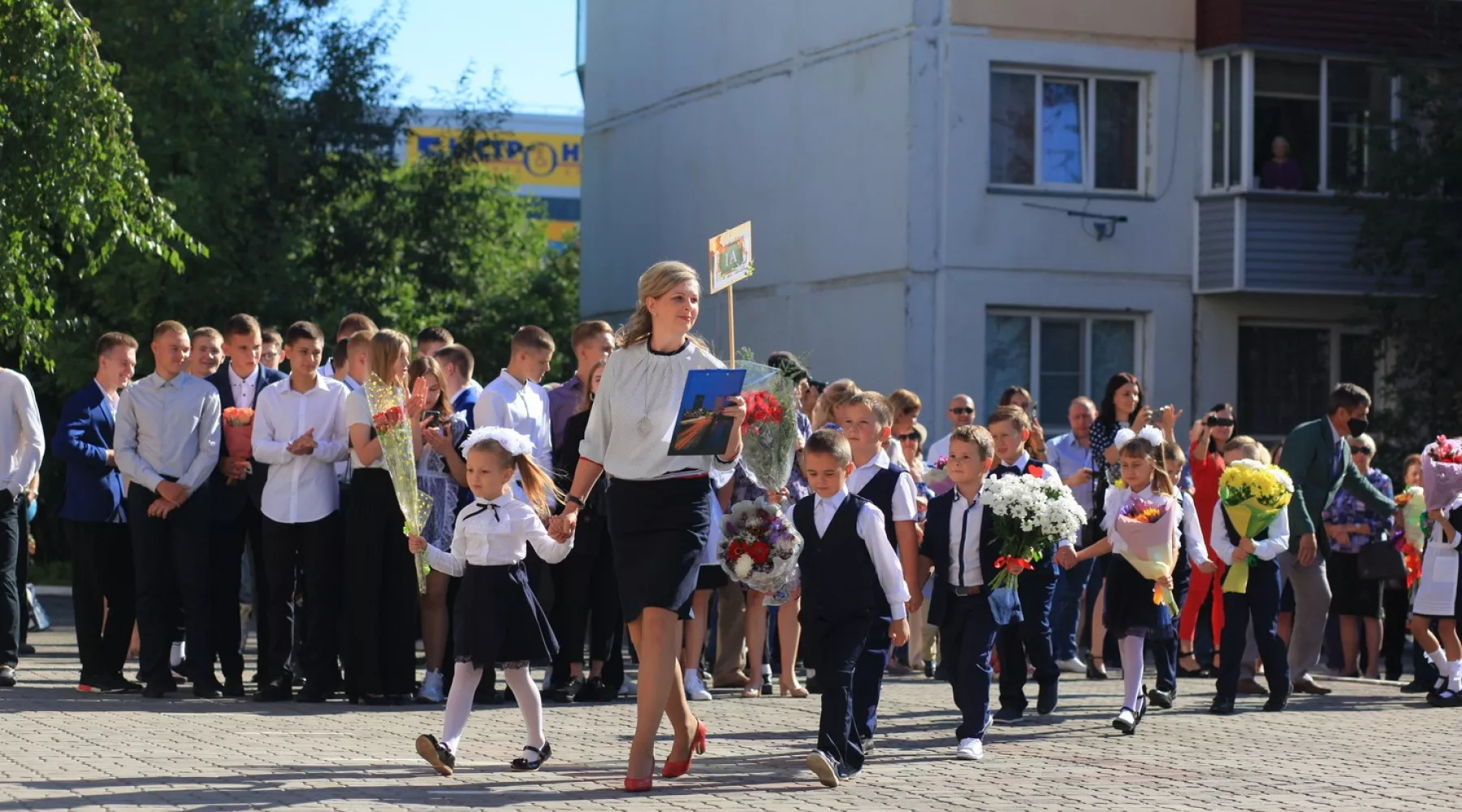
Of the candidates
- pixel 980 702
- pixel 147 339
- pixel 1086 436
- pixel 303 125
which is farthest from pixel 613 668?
pixel 303 125

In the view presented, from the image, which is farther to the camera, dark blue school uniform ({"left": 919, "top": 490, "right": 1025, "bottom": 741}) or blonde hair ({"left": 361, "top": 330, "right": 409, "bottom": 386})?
blonde hair ({"left": 361, "top": 330, "right": 409, "bottom": 386})

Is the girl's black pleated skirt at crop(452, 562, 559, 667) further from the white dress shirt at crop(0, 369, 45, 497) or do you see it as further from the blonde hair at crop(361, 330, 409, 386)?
the white dress shirt at crop(0, 369, 45, 497)

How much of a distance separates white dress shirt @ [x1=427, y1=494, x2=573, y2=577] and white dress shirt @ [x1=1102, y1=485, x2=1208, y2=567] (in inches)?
164

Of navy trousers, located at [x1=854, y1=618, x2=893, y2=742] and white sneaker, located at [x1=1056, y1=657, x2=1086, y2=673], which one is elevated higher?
navy trousers, located at [x1=854, y1=618, x2=893, y2=742]

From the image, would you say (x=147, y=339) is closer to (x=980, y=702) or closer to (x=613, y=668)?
(x=613, y=668)

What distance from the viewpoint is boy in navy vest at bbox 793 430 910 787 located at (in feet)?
30.5

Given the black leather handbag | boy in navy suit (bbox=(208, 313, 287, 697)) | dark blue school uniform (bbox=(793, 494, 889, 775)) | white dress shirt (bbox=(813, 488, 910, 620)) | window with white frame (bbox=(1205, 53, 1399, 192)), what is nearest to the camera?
dark blue school uniform (bbox=(793, 494, 889, 775))

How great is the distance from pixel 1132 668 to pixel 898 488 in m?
2.10

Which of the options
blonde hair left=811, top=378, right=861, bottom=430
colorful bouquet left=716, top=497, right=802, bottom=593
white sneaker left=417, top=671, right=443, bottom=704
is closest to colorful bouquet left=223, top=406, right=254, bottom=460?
white sneaker left=417, top=671, right=443, bottom=704

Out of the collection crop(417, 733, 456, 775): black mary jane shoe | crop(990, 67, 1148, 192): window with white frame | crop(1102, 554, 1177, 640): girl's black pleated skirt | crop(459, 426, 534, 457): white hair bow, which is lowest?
crop(417, 733, 456, 775): black mary jane shoe

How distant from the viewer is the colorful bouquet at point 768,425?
944 cm

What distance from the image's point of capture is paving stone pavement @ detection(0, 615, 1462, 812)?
28.0 feet

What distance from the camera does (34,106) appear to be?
52.6 feet

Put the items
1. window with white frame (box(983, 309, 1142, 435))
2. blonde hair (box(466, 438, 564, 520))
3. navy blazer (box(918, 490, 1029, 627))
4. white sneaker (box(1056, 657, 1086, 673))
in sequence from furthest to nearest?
window with white frame (box(983, 309, 1142, 435)) < white sneaker (box(1056, 657, 1086, 673)) < navy blazer (box(918, 490, 1029, 627)) < blonde hair (box(466, 438, 564, 520))
